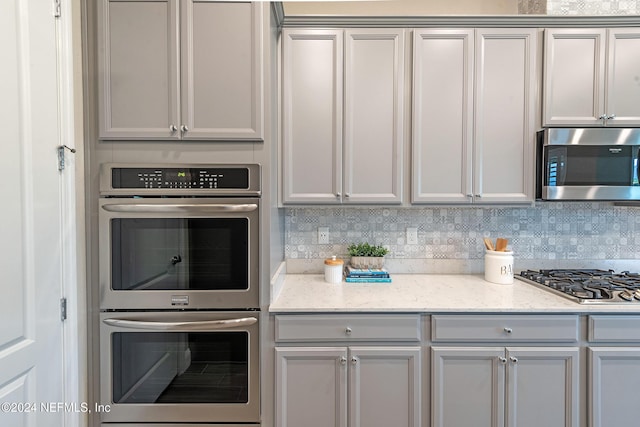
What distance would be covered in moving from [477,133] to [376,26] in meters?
0.88

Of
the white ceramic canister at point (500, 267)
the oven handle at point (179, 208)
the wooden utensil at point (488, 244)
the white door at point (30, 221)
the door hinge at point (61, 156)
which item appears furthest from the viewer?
the wooden utensil at point (488, 244)

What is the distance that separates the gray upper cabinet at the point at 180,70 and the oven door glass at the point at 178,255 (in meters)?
0.45

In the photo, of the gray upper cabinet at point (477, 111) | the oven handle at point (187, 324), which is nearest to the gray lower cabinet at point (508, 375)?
the gray upper cabinet at point (477, 111)

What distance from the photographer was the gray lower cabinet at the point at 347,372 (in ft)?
5.36

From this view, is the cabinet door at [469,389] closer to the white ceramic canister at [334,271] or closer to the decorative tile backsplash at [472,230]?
the white ceramic canister at [334,271]

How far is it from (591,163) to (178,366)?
254cm

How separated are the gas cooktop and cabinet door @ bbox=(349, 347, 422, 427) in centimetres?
91

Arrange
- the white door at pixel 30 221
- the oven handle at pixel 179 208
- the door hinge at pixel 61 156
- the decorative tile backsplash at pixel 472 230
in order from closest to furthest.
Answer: the white door at pixel 30 221
the door hinge at pixel 61 156
the oven handle at pixel 179 208
the decorative tile backsplash at pixel 472 230

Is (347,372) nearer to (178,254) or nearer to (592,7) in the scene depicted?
(178,254)

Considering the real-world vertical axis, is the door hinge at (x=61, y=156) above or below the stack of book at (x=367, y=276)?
above

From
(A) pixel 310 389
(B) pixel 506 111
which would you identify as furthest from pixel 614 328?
(A) pixel 310 389

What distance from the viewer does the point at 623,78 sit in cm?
193

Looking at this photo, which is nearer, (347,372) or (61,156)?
(61,156)

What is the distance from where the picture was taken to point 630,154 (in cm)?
190
